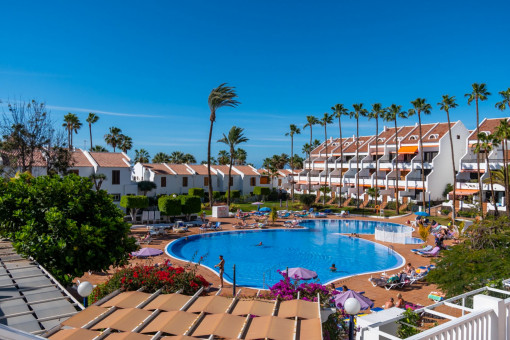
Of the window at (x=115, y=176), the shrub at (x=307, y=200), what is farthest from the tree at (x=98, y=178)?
the shrub at (x=307, y=200)

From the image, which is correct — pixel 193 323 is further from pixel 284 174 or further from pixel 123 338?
pixel 284 174

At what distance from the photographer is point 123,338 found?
19.4ft

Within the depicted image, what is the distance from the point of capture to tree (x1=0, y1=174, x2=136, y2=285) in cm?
1188

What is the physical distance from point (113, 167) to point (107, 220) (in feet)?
114

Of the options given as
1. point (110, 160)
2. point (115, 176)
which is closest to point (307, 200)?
point (115, 176)

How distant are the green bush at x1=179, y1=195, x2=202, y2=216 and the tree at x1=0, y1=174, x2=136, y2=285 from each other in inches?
959

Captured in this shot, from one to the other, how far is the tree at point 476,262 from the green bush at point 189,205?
27.7 metres

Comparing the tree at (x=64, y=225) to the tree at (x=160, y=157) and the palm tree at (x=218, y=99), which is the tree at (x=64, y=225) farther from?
the tree at (x=160, y=157)

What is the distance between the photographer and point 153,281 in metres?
9.86

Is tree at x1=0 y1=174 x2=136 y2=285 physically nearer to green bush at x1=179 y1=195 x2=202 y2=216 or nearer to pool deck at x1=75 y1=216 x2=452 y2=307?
pool deck at x1=75 y1=216 x2=452 y2=307

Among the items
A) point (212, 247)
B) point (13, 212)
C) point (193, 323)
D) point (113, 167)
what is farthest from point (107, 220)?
point (113, 167)

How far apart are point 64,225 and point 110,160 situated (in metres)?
36.5

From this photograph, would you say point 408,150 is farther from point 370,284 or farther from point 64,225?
point 64,225

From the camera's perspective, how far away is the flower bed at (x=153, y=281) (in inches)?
386
